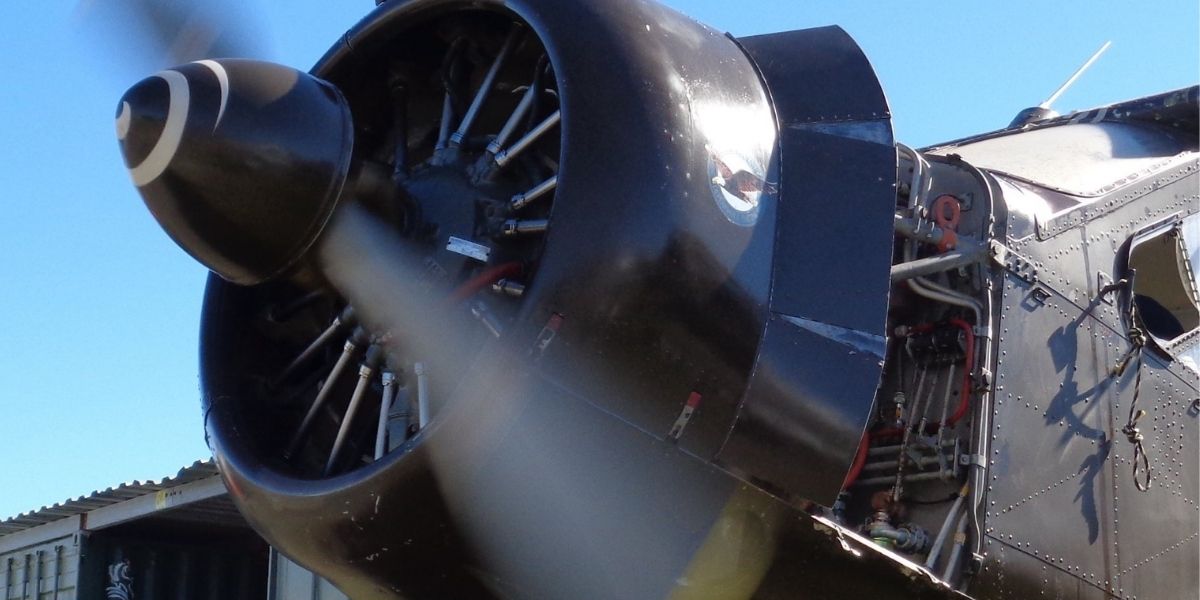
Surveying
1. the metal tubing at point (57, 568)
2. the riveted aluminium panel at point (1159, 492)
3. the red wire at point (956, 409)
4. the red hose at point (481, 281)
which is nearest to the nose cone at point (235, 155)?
the red hose at point (481, 281)

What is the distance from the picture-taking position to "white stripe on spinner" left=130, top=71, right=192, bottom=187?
4.44m

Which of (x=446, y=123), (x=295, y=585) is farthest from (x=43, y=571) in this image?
(x=446, y=123)

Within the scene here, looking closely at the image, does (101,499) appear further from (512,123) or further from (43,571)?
(512,123)

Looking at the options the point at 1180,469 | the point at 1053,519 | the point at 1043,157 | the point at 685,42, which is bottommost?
the point at 1053,519

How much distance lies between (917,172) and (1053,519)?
1.49 m

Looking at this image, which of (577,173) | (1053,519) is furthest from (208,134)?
(1053,519)

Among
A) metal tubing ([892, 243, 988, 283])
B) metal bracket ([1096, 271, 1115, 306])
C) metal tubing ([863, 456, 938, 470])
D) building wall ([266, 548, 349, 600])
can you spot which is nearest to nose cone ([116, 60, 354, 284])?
metal tubing ([892, 243, 988, 283])

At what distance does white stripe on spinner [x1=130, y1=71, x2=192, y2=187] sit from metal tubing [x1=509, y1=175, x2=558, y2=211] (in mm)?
1124

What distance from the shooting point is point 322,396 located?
5.46 m

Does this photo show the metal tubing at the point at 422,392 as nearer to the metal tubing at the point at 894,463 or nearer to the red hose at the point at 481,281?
the red hose at the point at 481,281

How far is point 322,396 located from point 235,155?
130 centimetres

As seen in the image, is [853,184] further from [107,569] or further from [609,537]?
[107,569]

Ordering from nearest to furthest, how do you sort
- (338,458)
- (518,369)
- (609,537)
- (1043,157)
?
(518,369), (609,537), (338,458), (1043,157)

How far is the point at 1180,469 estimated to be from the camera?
6.29 meters
